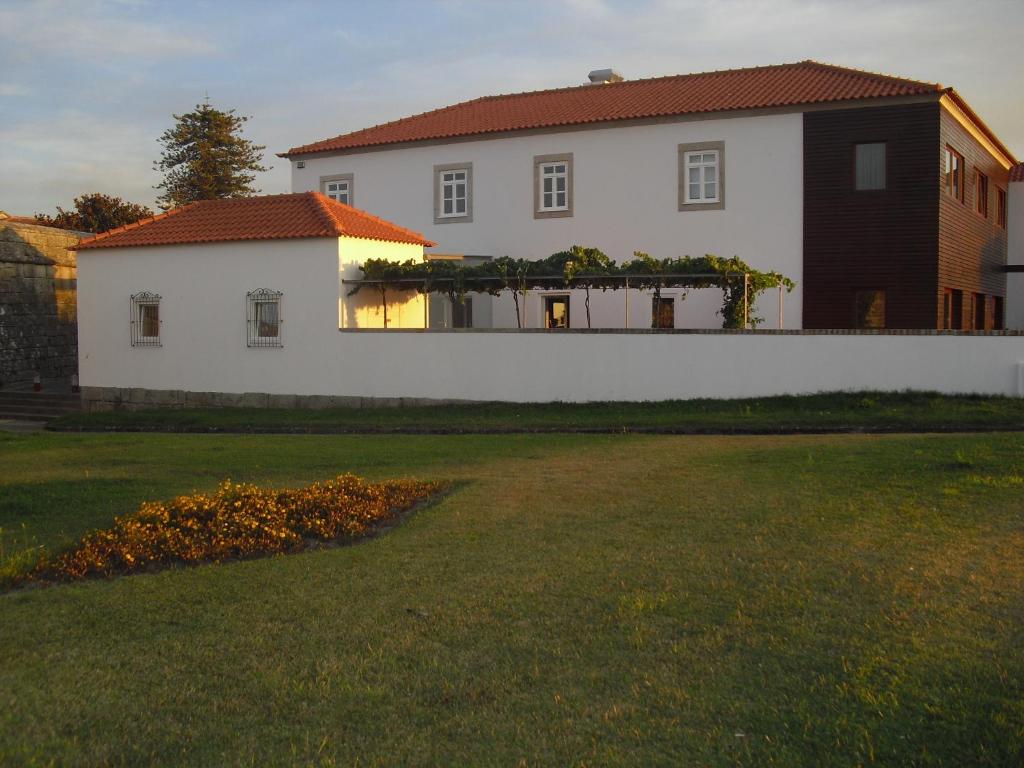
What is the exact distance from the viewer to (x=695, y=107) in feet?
87.2

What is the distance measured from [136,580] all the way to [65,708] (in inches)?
88.1

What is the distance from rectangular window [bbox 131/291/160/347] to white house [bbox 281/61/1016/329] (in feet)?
29.5

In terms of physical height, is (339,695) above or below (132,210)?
below

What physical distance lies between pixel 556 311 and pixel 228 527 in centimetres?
2129

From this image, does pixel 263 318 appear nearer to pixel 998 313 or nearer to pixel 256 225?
pixel 256 225

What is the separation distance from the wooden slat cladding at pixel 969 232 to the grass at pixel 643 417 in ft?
26.0

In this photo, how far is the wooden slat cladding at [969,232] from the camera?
991 inches

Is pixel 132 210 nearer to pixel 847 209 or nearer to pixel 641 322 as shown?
pixel 641 322

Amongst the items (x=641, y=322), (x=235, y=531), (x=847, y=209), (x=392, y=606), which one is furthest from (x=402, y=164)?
(x=392, y=606)

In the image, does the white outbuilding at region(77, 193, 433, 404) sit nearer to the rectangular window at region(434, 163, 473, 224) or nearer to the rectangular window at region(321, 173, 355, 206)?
the rectangular window at region(434, 163, 473, 224)

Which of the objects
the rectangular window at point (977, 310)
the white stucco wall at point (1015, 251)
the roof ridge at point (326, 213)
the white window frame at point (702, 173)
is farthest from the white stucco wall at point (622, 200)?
the white stucco wall at point (1015, 251)

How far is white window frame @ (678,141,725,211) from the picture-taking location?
86.4 feet

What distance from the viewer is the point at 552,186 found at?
28.6 meters

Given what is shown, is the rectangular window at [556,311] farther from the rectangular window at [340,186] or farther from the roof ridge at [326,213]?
the rectangular window at [340,186]
